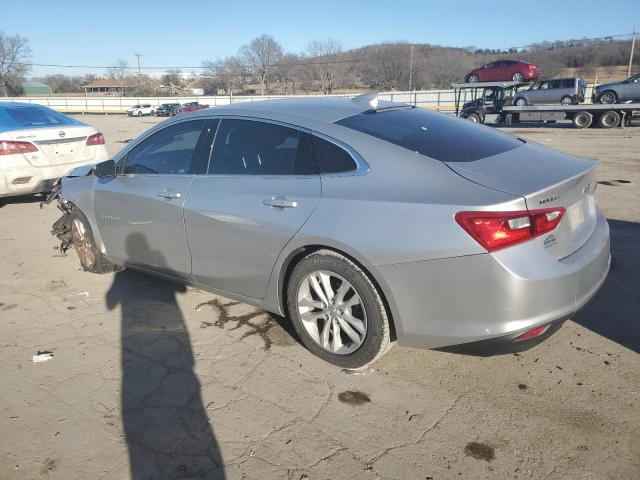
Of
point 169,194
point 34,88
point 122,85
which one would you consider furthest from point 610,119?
point 34,88

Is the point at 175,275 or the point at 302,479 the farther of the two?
the point at 175,275

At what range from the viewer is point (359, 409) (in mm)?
2836

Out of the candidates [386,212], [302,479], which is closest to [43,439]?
[302,479]

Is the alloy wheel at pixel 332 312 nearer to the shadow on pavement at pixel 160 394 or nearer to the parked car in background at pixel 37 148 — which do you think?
the shadow on pavement at pixel 160 394

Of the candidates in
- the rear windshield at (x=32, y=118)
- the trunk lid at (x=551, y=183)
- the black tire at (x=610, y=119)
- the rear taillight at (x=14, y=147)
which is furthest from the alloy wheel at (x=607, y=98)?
the rear taillight at (x=14, y=147)

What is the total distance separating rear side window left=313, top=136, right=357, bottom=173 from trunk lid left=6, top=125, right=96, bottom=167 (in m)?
5.66

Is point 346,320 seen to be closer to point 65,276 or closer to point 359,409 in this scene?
point 359,409

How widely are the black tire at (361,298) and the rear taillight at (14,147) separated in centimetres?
568

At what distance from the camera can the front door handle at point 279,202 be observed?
3.16 metres

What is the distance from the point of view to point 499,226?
2.49 meters

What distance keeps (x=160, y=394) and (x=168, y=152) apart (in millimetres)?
2011

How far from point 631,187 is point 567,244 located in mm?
7187

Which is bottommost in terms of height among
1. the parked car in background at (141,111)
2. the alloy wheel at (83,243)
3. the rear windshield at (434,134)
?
the alloy wheel at (83,243)

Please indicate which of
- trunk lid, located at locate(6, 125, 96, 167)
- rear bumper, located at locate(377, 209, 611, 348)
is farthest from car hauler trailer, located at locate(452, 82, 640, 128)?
rear bumper, located at locate(377, 209, 611, 348)
